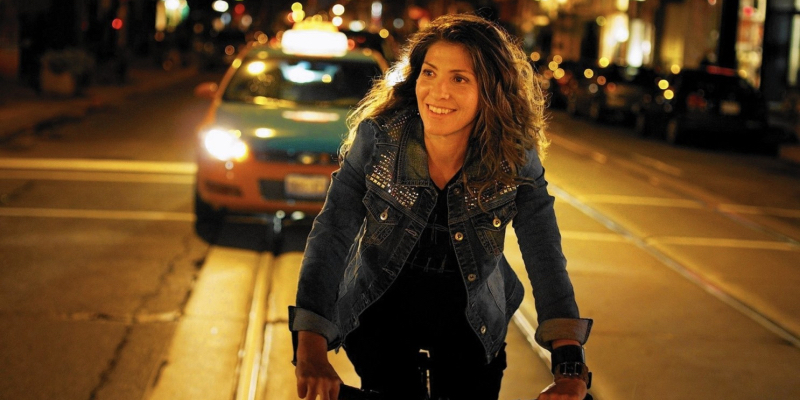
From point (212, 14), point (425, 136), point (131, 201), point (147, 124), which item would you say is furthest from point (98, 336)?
point (212, 14)

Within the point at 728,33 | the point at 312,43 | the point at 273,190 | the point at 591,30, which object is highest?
the point at 591,30

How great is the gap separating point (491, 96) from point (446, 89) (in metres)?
0.13

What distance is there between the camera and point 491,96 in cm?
271

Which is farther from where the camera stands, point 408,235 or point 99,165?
point 99,165

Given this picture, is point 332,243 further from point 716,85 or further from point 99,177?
point 716,85

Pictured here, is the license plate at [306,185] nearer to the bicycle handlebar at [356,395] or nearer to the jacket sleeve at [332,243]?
the jacket sleeve at [332,243]

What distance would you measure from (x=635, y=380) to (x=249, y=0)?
98056mm

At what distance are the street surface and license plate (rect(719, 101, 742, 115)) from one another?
7210 mm

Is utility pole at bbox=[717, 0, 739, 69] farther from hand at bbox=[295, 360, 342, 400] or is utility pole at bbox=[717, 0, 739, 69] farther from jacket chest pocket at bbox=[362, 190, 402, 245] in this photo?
hand at bbox=[295, 360, 342, 400]

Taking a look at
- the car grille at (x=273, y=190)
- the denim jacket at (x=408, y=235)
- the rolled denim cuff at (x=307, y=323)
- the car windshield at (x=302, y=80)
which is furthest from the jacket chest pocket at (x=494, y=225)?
the car windshield at (x=302, y=80)

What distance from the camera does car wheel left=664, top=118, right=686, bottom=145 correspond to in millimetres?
20891

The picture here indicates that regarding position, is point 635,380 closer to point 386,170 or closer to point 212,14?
point 386,170

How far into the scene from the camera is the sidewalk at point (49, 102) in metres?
18.5

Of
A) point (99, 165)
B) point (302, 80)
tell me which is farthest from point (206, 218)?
point (99, 165)
